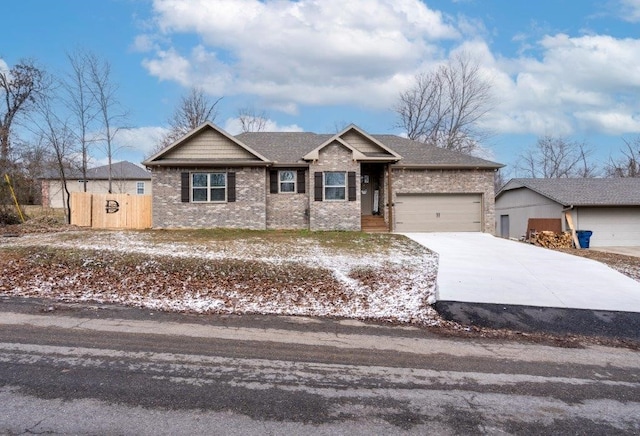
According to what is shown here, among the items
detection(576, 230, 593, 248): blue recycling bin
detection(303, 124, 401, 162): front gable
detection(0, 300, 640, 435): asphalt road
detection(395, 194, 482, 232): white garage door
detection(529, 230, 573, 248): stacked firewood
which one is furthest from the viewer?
detection(576, 230, 593, 248): blue recycling bin

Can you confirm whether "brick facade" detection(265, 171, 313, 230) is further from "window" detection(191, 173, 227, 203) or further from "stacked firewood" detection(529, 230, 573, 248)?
Answer: "stacked firewood" detection(529, 230, 573, 248)

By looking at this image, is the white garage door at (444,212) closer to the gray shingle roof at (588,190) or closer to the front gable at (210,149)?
the gray shingle roof at (588,190)

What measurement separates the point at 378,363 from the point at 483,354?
151cm

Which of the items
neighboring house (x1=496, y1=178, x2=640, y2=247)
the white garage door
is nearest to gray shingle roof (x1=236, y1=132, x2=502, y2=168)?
the white garage door

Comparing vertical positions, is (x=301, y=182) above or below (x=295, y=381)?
above

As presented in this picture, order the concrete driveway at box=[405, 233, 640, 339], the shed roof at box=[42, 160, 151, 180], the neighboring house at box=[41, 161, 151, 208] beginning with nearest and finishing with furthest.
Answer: the concrete driveway at box=[405, 233, 640, 339] < the neighboring house at box=[41, 161, 151, 208] < the shed roof at box=[42, 160, 151, 180]

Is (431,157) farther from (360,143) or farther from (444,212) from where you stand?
(360,143)

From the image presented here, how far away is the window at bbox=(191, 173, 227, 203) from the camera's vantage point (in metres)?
16.6

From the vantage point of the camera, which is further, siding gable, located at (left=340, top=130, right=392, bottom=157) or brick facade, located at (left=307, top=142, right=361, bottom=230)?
siding gable, located at (left=340, top=130, right=392, bottom=157)

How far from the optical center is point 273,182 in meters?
17.3

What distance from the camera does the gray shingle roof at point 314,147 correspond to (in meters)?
17.7

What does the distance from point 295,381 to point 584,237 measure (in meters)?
20.9

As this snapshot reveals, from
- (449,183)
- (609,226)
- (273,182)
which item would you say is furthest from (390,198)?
(609,226)

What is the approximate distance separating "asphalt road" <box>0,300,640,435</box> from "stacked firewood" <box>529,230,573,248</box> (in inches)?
579
